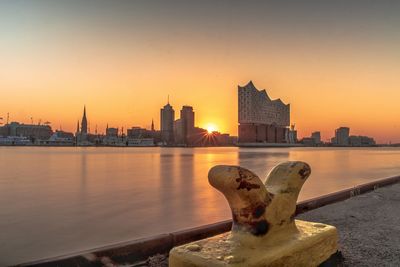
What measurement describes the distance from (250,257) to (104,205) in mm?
8346

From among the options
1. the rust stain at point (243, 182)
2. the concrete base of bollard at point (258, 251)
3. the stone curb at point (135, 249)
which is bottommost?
the stone curb at point (135, 249)

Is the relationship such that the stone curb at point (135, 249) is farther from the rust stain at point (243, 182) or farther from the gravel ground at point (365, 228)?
the rust stain at point (243, 182)

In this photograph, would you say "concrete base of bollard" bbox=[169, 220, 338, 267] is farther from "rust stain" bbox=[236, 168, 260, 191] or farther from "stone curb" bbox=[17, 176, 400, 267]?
"stone curb" bbox=[17, 176, 400, 267]

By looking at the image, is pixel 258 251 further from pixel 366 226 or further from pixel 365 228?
pixel 366 226

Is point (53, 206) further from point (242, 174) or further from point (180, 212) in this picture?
point (242, 174)

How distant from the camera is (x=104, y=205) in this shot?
10.3m

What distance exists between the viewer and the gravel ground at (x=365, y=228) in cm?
389

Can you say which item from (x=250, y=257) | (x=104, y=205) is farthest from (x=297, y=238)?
(x=104, y=205)

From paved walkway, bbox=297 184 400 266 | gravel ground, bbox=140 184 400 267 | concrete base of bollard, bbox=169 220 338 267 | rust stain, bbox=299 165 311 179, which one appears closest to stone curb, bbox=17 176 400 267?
gravel ground, bbox=140 184 400 267

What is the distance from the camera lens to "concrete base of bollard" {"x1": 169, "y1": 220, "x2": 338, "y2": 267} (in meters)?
2.59

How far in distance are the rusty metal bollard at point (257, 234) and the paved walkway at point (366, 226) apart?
923 millimetres

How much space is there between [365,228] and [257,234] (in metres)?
3.35

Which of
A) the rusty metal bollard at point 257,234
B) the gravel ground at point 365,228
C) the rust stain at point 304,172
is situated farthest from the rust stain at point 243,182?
the gravel ground at point 365,228

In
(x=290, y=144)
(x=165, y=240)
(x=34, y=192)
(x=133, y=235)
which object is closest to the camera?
(x=165, y=240)
